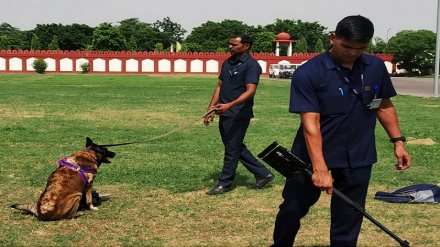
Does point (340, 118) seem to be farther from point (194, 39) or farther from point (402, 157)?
point (194, 39)

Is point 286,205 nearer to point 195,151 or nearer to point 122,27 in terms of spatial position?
point 195,151

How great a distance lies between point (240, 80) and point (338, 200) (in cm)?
319

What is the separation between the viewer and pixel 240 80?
716 centimetres

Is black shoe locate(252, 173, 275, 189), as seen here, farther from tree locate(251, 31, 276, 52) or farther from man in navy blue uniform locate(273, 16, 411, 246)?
tree locate(251, 31, 276, 52)

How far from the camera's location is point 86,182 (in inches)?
241

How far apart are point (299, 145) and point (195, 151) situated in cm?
637

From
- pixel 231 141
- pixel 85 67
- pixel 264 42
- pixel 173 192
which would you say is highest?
pixel 264 42


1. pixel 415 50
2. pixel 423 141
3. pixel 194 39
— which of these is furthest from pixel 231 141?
pixel 194 39

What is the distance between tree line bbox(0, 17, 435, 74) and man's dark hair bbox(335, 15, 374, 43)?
231 feet

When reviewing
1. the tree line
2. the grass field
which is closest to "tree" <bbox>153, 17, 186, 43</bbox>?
the tree line

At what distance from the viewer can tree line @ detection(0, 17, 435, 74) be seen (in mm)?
72562

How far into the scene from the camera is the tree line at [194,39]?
7256cm

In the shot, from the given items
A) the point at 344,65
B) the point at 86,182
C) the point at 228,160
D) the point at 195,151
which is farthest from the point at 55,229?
the point at 195,151

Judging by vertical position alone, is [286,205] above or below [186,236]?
above
